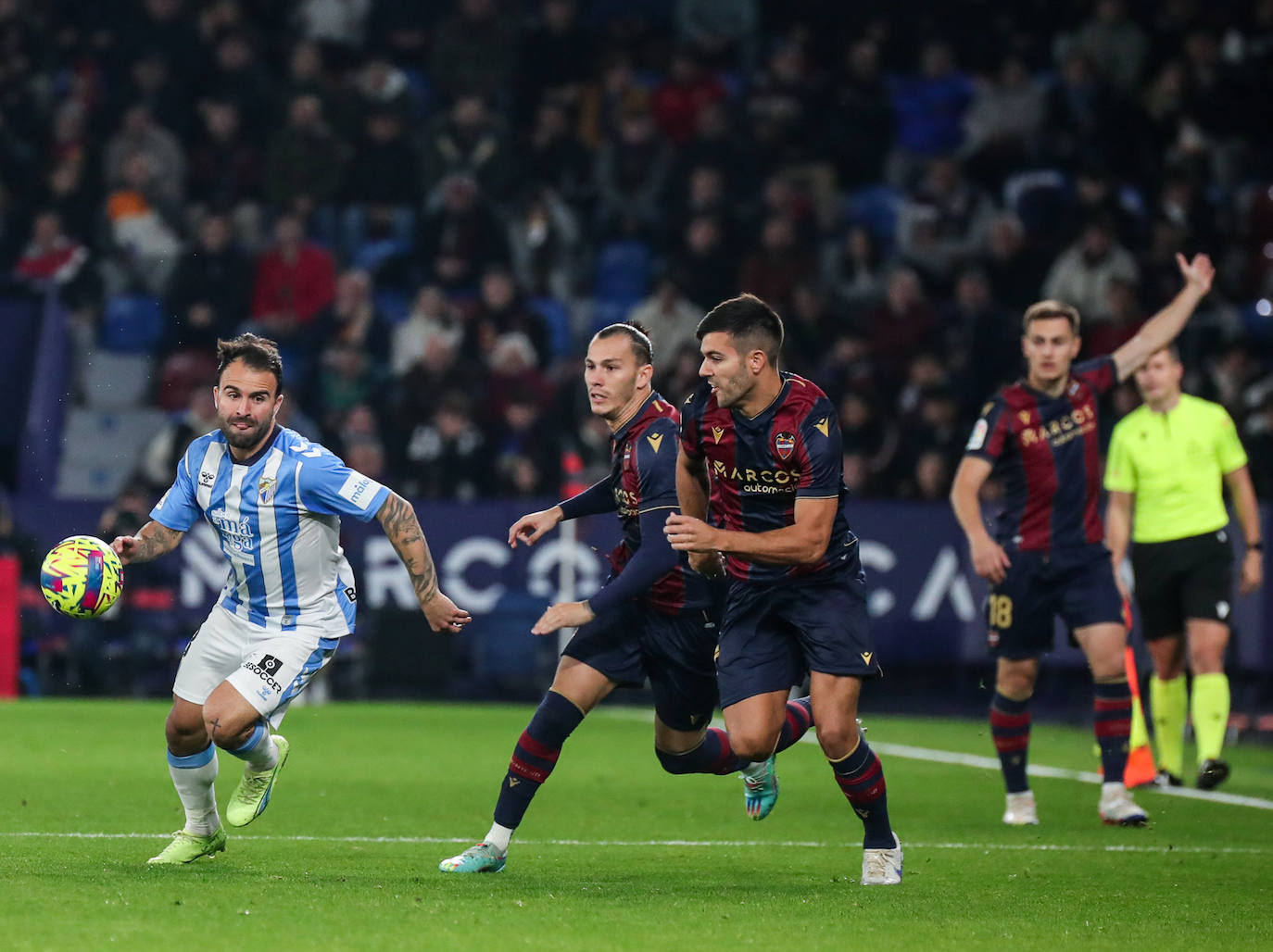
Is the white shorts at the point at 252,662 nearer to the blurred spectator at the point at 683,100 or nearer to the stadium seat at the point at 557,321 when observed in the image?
the stadium seat at the point at 557,321

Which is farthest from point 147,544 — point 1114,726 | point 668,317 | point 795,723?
point 668,317

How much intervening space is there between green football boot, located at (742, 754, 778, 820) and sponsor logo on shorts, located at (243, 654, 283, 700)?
198 centimetres

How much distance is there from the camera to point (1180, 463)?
10.6 metres

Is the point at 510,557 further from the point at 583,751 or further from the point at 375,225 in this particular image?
the point at 375,225

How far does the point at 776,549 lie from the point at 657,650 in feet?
2.87

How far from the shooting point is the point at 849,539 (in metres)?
7.03

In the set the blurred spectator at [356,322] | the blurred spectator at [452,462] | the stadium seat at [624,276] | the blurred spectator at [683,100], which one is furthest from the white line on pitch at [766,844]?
the blurred spectator at [683,100]

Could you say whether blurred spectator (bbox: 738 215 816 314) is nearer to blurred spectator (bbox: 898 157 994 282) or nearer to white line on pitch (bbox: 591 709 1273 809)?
blurred spectator (bbox: 898 157 994 282)

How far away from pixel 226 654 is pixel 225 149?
44.5ft

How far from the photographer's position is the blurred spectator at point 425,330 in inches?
710

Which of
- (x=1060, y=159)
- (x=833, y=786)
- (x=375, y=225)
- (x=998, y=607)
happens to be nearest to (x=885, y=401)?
(x=1060, y=159)

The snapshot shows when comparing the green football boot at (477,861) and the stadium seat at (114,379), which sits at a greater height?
the stadium seat at (114,379)

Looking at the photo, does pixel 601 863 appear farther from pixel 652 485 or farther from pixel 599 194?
pixel 599 194

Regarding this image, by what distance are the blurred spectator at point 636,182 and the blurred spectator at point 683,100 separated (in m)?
0.26
